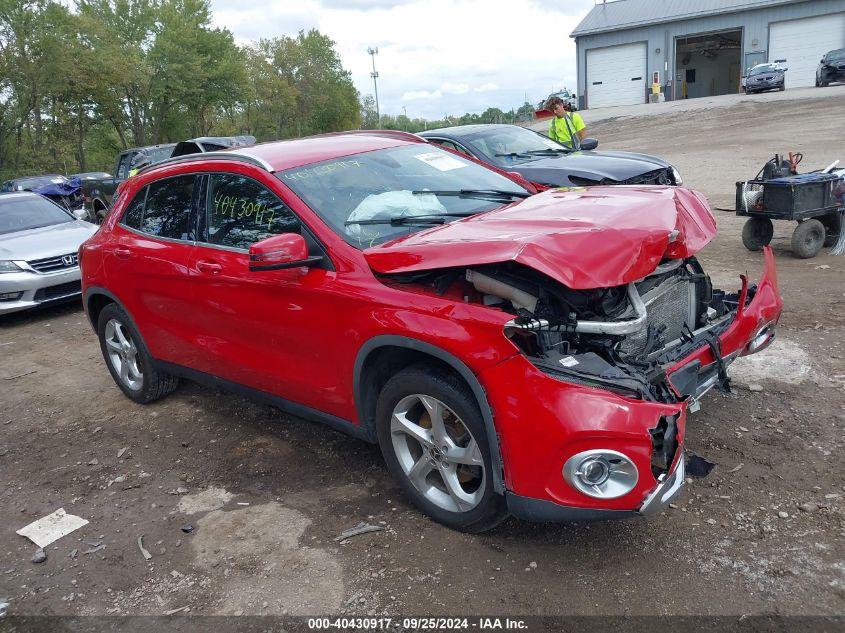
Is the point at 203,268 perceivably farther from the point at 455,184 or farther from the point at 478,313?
the point at 478,313

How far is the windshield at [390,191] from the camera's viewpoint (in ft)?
11.7

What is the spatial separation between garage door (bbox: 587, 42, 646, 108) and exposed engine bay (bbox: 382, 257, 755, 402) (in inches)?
1638

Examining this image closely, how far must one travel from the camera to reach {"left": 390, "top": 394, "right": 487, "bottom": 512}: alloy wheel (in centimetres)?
306

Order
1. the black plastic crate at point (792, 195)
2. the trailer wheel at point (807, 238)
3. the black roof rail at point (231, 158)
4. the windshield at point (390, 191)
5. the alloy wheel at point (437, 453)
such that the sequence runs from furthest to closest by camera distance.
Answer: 1. the trailer wheel at point (807, 238)
2. the black plastic crate at point (792, 195)
3. the black roof rail at point (231, 158)
4. the windshield at point (390, 191)
5. the alloy wheel at point (437, 453)

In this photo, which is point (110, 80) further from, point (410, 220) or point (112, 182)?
point (410, 220)

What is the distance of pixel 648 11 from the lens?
135 ft

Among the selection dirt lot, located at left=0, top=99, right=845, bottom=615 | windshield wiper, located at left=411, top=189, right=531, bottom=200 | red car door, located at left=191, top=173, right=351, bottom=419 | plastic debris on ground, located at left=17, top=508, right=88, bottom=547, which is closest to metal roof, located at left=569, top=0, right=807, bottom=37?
dirt lot, located at left=0, top=99, right=845, bottom=615

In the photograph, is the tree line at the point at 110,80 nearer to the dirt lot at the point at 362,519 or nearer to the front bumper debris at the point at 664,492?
the dirt lot at the point at 362,519

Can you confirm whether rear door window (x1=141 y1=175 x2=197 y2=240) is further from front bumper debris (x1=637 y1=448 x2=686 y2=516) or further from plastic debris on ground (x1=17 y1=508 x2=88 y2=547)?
front bumper debris (x1=637 y1=448 x2=686 y2=516)

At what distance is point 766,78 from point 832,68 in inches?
107

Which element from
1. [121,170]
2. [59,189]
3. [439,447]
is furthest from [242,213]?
[59,189]

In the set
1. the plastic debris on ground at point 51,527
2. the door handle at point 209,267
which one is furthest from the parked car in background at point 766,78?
the plastic debris on ground at point 51,527

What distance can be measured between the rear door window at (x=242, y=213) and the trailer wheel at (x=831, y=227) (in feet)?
21.0

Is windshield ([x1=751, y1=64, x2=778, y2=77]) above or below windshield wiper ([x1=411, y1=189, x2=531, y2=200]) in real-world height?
above
